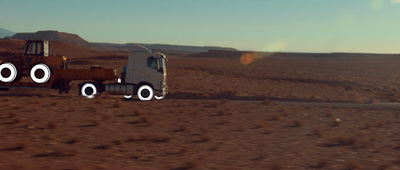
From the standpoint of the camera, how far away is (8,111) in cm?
1499

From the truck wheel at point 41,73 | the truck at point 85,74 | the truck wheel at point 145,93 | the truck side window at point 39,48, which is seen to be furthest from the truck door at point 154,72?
the truck side window at point 39,48

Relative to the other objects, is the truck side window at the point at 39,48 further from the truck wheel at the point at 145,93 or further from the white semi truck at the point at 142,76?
the truck wheel at the point at 145,93

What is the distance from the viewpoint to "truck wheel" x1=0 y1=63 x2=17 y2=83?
23.0 meters

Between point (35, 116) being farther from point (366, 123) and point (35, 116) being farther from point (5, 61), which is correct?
point (366, 123)

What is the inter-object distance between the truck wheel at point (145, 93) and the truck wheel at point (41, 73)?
19.0 feet

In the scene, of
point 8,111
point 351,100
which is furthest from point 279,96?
point 8,111

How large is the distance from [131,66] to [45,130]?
11369 mm

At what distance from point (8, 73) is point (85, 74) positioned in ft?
15.0

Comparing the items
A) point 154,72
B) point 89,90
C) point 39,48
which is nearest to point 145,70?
point 154,72

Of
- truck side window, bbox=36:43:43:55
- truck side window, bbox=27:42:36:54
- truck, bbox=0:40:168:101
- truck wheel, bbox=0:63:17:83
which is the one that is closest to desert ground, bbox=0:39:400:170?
truck, bbox=0:40:168:101

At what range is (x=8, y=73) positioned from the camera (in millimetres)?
23016

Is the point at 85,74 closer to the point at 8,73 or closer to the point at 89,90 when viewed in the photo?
the point at 89,90

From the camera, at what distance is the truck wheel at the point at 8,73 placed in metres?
23.0

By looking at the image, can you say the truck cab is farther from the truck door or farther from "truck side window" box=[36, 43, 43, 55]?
"truck side window" box=[36, 43, 43, 55]
